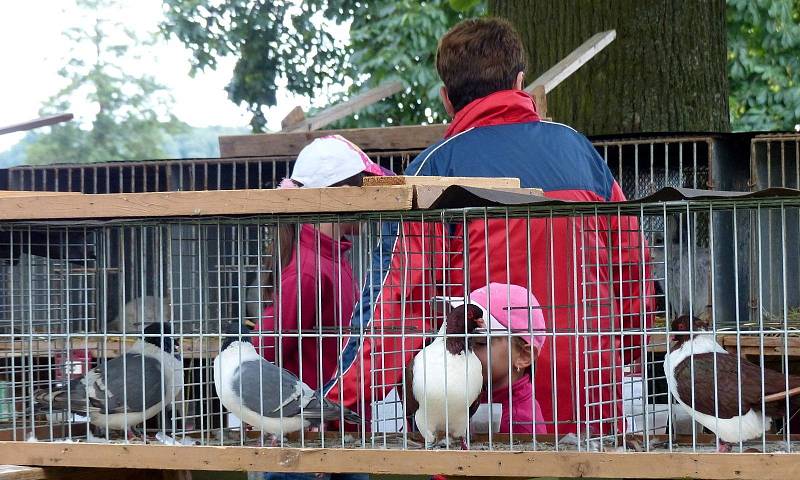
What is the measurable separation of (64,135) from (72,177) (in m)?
29.4

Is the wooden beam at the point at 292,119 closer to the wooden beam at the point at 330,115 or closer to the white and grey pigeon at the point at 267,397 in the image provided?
the wooden beam at the point at 330,115

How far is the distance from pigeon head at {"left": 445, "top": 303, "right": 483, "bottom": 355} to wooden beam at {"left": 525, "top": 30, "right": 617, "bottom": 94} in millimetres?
2143

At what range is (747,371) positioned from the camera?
314 centimetres

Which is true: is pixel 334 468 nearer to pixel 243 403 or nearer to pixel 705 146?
pixel 243 403

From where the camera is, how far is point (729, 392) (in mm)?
3121

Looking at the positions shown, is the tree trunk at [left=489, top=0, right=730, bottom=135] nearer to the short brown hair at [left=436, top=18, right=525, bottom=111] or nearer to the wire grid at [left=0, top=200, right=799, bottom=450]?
the short brown hair at [left=436, top=18, right=525, bottom=111]

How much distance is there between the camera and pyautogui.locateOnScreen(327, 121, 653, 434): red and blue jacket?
339 centimetres

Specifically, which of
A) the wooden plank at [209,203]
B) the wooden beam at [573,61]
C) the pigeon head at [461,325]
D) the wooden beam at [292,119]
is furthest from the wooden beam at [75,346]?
the wooden beam at [292,119]

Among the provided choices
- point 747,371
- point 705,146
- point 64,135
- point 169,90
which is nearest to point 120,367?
point 747,371

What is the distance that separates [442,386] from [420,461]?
0.27 m

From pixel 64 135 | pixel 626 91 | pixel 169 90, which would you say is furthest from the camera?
pixel 169 90

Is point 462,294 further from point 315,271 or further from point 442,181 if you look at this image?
point 315,271

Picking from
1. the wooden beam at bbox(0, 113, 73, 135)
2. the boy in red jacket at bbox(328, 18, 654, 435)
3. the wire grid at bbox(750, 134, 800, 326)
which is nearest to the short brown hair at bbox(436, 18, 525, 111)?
the boy in red jacket at bbox(328, 18, 654, 435)

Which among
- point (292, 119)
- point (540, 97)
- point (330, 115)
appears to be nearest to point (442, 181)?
point (540, 97)
